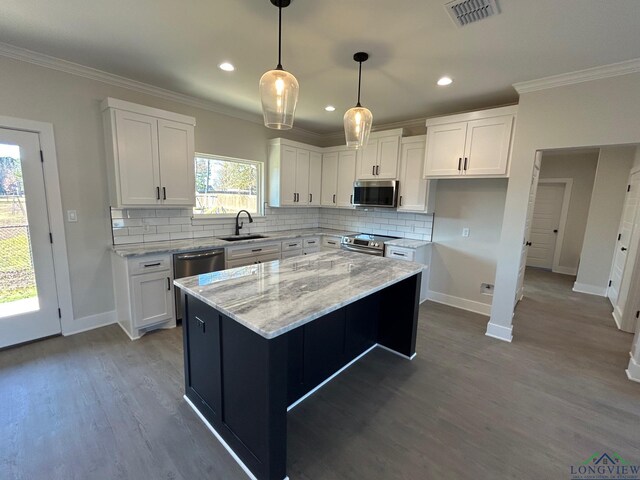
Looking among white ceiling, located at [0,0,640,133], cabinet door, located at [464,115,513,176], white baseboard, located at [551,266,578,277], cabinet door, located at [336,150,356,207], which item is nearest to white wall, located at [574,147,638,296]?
white baseboard, located at [551,266,578,277]

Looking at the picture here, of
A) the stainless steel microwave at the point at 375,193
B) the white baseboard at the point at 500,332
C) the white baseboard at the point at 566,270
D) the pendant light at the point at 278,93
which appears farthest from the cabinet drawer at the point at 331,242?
the white baseboard at the point at 566,270

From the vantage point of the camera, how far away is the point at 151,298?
2.98m

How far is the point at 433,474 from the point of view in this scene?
157 centimetres

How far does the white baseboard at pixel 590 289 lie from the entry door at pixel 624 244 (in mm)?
203

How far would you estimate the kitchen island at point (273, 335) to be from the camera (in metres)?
1.40

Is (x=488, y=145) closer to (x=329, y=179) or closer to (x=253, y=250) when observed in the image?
(x=329, y=179)

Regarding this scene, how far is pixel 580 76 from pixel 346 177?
2917mm

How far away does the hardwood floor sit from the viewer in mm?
1608

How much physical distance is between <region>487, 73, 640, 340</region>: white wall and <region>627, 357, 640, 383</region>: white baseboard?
909 mm

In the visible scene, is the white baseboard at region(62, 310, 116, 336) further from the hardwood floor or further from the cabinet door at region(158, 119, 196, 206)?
the cabinet door at region(158, 119, 196, 206)

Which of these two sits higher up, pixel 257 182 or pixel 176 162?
pixel 176 162

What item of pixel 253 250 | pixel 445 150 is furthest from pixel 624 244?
pixel 253 250

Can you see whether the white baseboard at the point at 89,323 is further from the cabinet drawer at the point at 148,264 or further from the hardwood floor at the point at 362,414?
the cabinet drawer at the point at 148,264

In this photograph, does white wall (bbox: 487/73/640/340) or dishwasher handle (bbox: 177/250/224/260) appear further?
dishwasher handle (bbox: 177/250/224/260)
